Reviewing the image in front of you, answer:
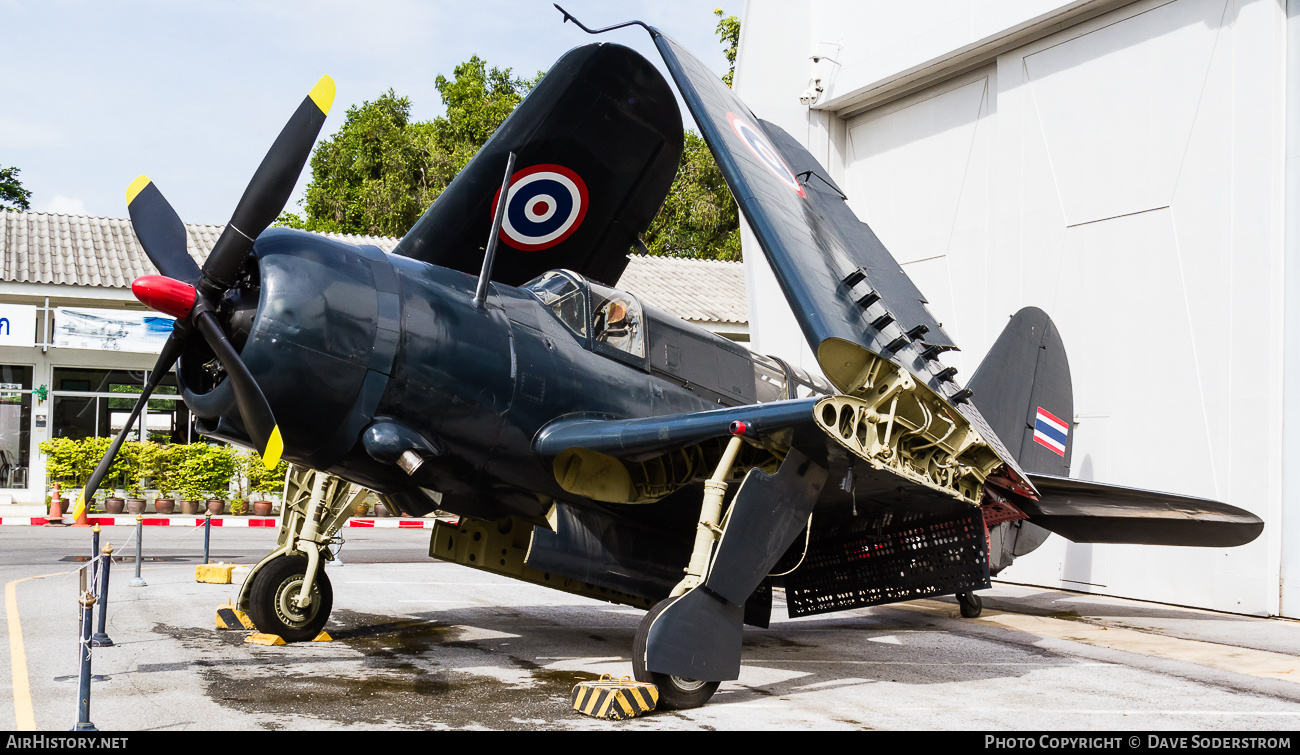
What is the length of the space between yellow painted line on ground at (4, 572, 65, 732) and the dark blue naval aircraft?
3.76 feet

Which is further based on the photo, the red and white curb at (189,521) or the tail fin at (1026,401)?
the red and white curb at (189,521)

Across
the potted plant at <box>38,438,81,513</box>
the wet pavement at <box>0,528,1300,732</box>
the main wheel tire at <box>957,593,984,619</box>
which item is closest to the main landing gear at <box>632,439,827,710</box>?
the wet pavement at <box>0,528,1300,732</box>

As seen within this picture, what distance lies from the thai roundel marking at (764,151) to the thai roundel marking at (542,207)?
222 centimetres

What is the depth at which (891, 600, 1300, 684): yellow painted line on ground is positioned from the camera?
7621 millimetres

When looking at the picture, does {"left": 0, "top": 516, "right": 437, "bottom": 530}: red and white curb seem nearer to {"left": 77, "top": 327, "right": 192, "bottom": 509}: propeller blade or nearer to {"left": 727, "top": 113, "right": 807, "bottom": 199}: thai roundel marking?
{"left": 77, "top": 327, "right": 192, "bottom": 509}: propeller blade

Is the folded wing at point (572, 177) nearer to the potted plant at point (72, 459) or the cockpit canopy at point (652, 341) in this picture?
the cockpit canopy at point (652, 341)

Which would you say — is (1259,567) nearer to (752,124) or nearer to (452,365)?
(752,124)

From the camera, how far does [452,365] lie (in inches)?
235

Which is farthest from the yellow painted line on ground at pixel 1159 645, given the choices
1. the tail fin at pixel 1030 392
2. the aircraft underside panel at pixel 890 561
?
the aircraft underside panel at pixel 890 561

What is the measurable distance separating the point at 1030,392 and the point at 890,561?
11.3ft

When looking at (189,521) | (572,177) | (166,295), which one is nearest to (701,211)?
(189,521)

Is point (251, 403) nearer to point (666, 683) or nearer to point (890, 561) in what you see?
point (666, 683)

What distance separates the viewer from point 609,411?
22.0 feet

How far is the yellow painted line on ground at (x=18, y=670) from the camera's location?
15.4 ft
